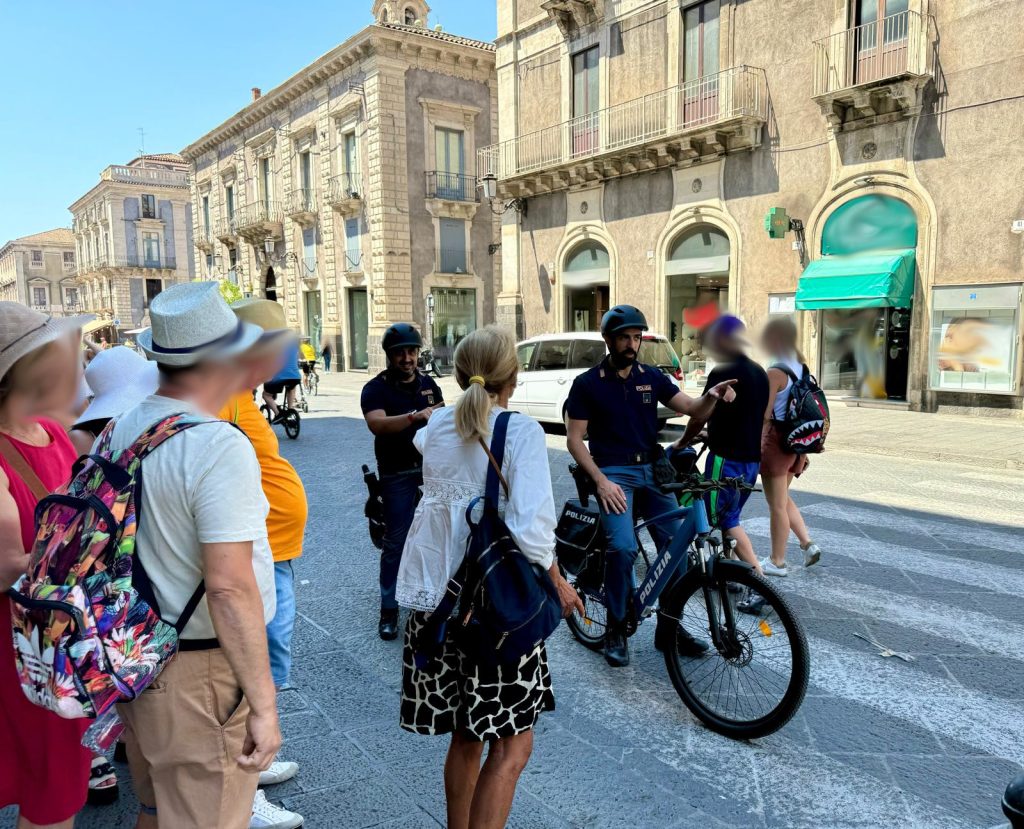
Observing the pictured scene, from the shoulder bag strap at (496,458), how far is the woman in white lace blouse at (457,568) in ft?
0.06

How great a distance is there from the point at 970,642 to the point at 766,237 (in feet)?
43.8

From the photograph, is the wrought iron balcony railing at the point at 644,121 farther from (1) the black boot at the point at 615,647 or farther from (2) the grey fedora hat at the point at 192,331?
(2) the grey fedora hat at the point at 192,331

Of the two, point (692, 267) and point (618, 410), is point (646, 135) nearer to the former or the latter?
point (692, 267)

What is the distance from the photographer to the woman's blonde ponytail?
2254 millimetres

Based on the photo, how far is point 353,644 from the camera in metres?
4.09

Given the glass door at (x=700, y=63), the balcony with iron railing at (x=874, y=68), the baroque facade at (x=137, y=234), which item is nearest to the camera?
the balcony with iron railing at (x=874, y=68)

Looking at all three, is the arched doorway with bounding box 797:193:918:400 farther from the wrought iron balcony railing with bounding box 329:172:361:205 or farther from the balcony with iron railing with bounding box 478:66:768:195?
the wrought iron balcony railing with bounding box 329:172:361:205

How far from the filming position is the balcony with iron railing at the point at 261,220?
117ft

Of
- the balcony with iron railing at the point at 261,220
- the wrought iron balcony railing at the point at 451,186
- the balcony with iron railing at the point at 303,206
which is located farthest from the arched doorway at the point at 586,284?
the balcony with iron railing at the point at 261,220

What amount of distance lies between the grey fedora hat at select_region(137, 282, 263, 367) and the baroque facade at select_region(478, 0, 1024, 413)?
12361mm

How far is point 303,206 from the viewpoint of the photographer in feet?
107

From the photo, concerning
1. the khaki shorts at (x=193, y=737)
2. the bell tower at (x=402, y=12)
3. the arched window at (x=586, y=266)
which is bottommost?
the khaki shorts at (x=193, y=737)

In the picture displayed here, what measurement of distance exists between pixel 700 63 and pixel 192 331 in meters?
18.0

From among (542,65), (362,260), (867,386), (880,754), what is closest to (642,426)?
(880,754)
